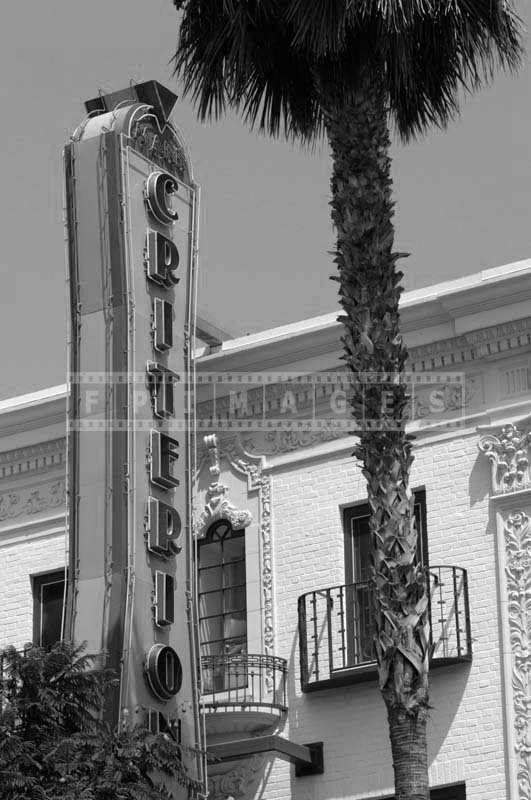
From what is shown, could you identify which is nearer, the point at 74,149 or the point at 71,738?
the point at 71,738

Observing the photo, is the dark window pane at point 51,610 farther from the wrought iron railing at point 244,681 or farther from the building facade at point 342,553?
the wrought iron railing at point 244,681

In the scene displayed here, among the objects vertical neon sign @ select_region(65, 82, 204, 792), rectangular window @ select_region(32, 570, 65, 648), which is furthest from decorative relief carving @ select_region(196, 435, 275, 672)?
rectangular window @ select_region(32, 570, 65, 648)

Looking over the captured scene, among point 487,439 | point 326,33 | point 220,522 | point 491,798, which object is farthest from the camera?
point 220,522

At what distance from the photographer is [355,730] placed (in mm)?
23281

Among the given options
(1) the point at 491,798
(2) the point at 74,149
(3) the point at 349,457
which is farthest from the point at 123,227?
(1) the point at 491,798

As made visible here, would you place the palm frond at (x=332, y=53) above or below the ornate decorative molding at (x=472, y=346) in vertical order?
above

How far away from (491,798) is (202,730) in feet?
Result: 11.3

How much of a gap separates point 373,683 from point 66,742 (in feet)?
16.5

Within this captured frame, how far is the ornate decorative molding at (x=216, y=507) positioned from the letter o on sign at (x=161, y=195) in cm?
314

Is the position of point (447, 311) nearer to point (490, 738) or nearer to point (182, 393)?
point (182, 393)

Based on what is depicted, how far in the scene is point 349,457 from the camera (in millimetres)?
24938

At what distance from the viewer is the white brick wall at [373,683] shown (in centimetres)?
2255

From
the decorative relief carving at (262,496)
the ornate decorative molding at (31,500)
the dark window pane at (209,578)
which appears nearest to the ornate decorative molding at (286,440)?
the decorative relief carving at (262,496)

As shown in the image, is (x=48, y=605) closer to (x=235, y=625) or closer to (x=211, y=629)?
(x=211, y=629)
